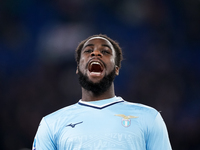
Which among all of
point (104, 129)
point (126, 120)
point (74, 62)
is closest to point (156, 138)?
point (126, 120)

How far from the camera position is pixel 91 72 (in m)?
2.45

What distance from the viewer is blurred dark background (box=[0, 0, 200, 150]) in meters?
5.21

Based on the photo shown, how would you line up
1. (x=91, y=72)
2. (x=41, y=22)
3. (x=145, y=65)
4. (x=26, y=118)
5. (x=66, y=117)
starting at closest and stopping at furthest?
(x=66, y=117)
(x=91, y=72)
(x=26, y=118)
(x=145, y=65)
(x=41, y=22)

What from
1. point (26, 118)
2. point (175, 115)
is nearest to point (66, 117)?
point (26, 118)

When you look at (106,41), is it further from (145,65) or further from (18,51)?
(18,51)

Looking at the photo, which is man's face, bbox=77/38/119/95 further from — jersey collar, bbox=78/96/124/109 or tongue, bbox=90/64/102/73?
jersey collar, bbox=78/96/124/109

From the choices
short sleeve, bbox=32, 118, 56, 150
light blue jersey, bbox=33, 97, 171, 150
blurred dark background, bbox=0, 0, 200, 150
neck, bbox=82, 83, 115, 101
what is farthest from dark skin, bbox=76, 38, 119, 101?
blurred dark background, bbox=0, 0, 200, 150

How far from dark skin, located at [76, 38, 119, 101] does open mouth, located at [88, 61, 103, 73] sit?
0.5 inches

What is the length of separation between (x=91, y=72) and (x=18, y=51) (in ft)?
11.9

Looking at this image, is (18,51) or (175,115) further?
(18,51)

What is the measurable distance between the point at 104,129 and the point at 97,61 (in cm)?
66

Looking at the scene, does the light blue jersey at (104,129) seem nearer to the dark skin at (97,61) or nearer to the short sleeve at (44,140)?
the short sleeve at (44,140)

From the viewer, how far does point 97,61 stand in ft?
8.02

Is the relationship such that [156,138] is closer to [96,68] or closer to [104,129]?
[104,129]
